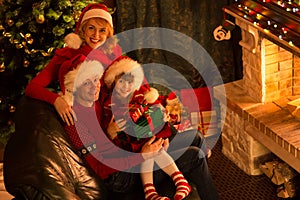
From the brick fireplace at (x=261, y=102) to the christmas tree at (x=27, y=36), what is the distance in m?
1.10

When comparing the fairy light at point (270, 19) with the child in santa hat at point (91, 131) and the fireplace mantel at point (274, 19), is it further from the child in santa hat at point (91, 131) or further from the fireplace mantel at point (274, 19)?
the child in santa hat at point (91, 131)

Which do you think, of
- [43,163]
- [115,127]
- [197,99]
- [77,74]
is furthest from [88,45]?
[197,99]

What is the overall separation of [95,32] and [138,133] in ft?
2.02

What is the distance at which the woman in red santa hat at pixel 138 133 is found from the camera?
9.82ft

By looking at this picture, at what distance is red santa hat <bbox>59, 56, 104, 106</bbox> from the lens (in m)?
2.96

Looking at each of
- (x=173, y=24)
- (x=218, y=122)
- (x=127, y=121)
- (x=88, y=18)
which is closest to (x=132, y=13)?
(x=173, y=24)

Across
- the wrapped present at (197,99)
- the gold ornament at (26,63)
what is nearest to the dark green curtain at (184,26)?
the wrapped present at (197,99)

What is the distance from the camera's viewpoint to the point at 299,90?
3.84 metres

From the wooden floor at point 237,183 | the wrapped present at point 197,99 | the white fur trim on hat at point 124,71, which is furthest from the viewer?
the wrapped present at point 197,99

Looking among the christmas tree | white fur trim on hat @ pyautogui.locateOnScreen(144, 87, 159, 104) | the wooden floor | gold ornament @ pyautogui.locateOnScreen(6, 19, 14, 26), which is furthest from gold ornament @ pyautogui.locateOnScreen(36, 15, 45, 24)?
the wooden floor

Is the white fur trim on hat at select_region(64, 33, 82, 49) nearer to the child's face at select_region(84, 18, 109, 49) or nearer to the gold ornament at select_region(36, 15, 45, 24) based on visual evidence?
the child's face at select_region(84, 18, 109, 49)

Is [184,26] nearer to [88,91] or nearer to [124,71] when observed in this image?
[124,71]

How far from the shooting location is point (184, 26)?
186 inches

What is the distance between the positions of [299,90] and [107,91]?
56.4 inches
